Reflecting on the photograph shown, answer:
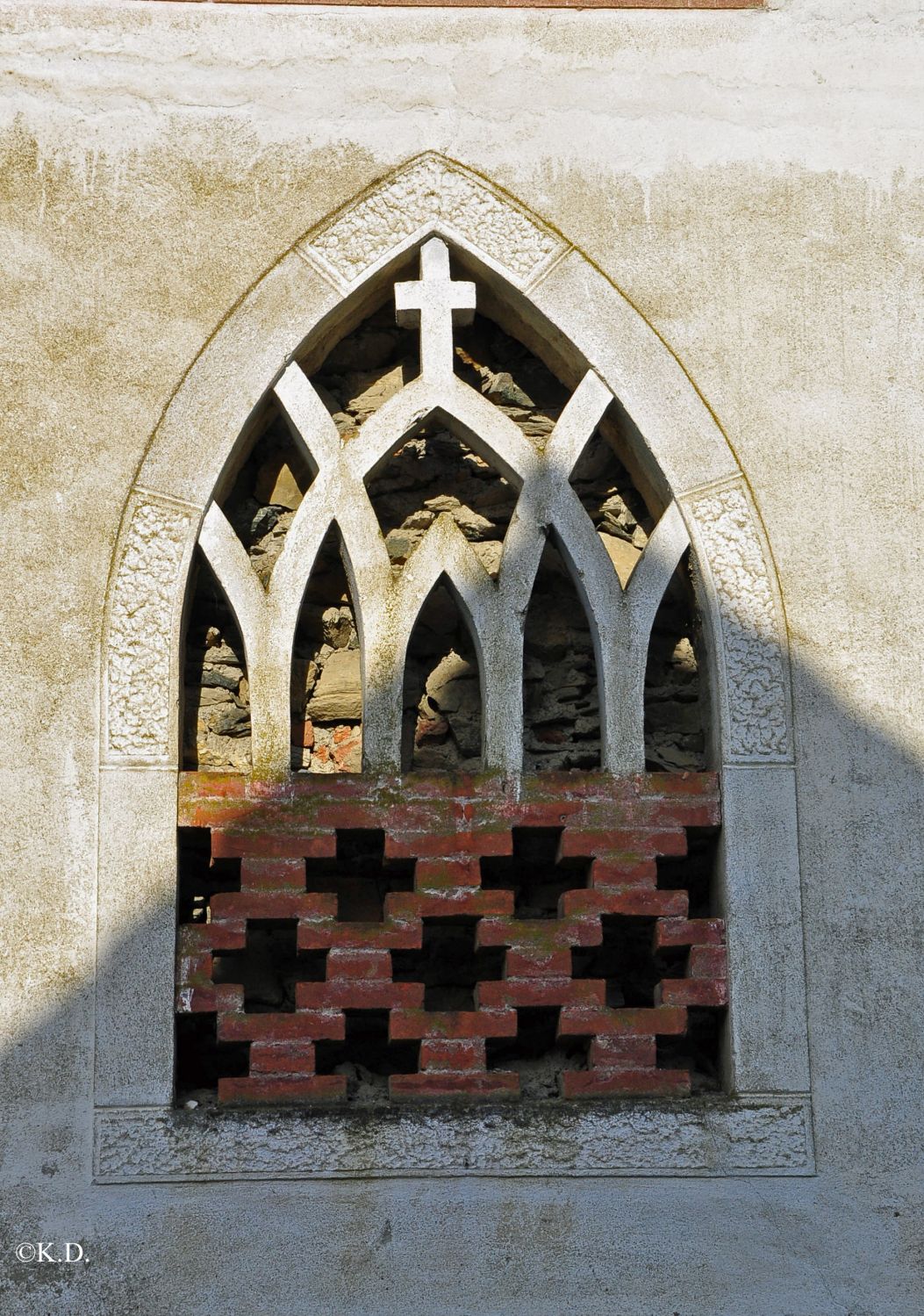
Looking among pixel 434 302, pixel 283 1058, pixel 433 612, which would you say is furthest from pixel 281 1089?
pixel 434 302

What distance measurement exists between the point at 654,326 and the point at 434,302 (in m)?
0.57

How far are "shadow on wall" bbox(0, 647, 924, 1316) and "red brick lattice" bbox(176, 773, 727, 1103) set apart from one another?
22 cm

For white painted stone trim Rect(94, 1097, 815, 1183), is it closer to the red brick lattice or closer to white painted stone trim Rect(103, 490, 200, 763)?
the red brick lattice

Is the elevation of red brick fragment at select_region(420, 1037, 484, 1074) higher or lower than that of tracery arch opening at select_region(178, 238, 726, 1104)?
lower

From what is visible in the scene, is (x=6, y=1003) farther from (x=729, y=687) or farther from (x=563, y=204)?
(x=563, y=204)

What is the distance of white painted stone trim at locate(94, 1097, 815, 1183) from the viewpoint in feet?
13.6

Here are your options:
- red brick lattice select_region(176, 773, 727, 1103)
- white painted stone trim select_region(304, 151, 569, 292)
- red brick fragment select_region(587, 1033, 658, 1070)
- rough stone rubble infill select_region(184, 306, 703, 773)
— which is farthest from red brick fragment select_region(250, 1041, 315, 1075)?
white painted stone trim select_region(304, 151, 569, 292)

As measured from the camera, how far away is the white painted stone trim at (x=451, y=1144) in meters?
4.16

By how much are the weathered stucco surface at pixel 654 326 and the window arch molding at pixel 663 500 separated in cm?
5

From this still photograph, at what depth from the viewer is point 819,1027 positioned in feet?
14.2

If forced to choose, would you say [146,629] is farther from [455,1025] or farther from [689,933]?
[689,933]

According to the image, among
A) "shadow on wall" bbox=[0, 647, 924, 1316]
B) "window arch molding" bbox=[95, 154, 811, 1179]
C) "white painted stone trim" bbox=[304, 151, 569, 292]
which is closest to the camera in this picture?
"shadow on wall" bbox=[0, 647, 924, 1316]

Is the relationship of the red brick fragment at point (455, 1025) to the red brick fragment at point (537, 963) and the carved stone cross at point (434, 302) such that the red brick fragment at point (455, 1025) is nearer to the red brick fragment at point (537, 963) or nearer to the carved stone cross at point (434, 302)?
the red brick fragment at point (537, 963)

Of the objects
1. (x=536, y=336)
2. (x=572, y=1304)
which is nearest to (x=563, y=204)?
(x=536, y=336)
